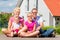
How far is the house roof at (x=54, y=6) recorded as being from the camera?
34.0m

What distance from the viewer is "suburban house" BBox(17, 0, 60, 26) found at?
33406 millimetres

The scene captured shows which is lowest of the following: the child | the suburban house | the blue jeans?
the blue jeans

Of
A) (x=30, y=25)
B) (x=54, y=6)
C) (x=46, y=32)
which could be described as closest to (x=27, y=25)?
(x=30, y=25)

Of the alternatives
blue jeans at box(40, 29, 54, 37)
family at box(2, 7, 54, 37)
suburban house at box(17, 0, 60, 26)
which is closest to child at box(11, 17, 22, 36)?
family at box(2, 7, 54, 37)

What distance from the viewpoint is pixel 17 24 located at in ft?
44.8

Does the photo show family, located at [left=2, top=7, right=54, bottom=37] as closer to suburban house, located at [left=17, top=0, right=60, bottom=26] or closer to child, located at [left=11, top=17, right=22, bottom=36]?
child, located at [left=11, top=17, right=22, bottom=36]

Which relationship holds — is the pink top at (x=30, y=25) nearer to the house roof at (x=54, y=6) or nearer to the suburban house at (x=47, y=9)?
the suburban house at (x=47, y=9)

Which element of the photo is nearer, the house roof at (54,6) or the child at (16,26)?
the child at (16,26)

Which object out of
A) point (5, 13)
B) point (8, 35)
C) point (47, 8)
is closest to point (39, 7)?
point (47, 8)

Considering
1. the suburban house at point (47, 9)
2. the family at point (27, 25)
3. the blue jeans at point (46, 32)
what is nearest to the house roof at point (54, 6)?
the suburban house at point (47, 9)

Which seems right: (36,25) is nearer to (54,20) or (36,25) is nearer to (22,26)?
(22,26)

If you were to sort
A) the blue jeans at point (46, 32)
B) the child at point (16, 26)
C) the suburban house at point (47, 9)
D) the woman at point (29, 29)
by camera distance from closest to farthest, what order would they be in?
the woman at point (29, 29), the child at point (16, 26), the blue jeans at point (46, 32), the suburban house at point (47, 9)

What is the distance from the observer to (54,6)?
35.8 metres

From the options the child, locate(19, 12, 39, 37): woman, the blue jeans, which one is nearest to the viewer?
locate(19, 12, 39, 37): woman
